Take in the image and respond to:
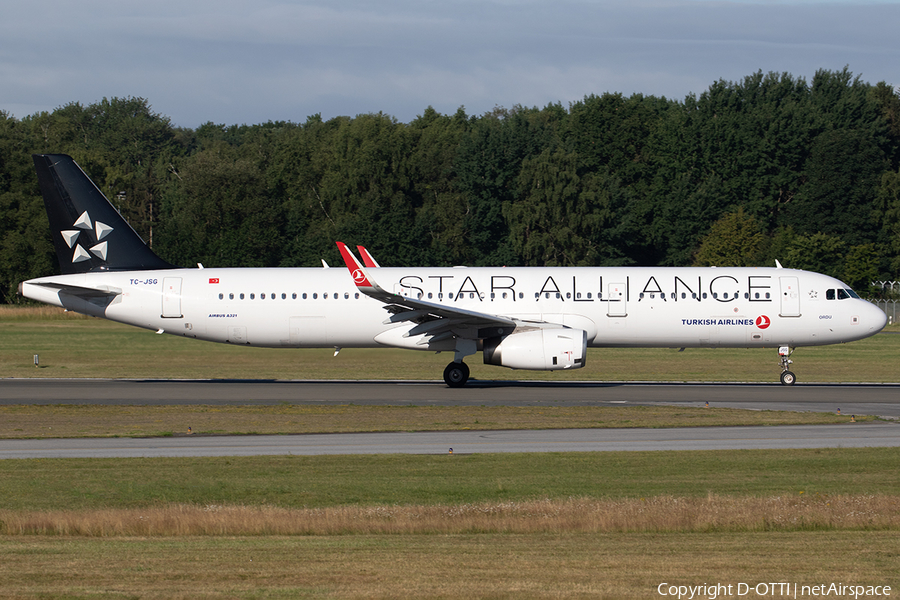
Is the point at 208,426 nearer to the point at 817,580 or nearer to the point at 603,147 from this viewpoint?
the point at 817,580

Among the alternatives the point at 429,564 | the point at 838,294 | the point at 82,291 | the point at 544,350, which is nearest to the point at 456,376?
the point at 544,350

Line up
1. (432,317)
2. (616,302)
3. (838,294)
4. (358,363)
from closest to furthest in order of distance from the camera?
(432,317) < (616,302) < (838,294) < (358,363)

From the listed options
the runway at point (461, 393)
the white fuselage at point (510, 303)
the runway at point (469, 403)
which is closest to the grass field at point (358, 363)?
the runway at point (461, 393)

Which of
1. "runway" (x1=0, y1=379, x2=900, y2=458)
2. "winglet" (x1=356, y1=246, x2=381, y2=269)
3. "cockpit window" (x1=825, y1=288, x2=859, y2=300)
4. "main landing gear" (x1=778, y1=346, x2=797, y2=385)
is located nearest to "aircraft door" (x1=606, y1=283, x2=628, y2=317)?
"runway" (x1=0, y1=379, x2=900, y2=458)

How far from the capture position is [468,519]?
1401cm

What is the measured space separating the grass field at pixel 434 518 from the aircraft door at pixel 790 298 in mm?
8748

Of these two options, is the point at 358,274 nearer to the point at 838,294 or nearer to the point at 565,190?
the point at 838,294

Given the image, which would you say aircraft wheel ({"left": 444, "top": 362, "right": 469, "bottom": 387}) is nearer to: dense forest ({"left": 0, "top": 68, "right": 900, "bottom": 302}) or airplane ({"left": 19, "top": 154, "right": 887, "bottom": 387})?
airplane ({"left": 19, "top": 154, "right": 887, "bottom": 387})

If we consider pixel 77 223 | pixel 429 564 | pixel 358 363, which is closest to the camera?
pixel 429 564

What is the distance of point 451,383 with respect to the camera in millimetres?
33438

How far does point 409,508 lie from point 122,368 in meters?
30.7

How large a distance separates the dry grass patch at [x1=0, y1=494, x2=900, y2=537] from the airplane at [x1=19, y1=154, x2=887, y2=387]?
59.1ft

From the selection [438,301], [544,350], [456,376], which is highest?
[438,301]

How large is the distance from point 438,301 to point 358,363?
10521mm
